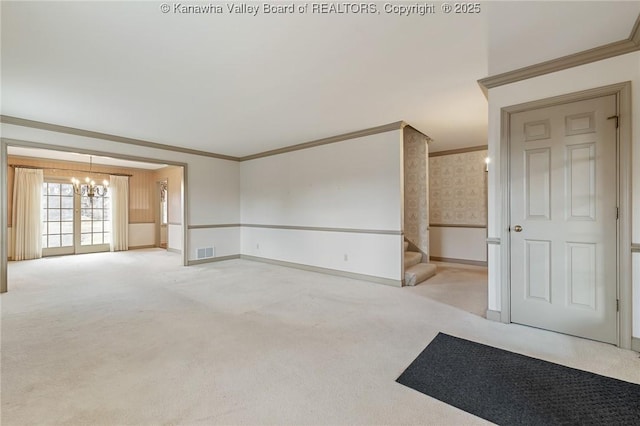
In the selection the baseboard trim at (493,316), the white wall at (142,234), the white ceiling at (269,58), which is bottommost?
the baseboard trim at (493,316)

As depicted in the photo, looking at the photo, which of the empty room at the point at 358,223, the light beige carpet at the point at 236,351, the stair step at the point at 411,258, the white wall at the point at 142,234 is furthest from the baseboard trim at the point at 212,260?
the stair step at the point at 411,258

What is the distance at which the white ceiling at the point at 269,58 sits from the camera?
1.98m

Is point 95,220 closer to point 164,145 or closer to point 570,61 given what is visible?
point 164,145

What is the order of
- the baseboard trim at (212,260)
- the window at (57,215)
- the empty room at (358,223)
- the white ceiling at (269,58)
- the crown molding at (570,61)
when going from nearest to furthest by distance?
the empty room at (358,223)
the white ceiling at (269,58)
the crown molding at (570,61)
the baseboard trim at (212,260)
the window at (57,215)

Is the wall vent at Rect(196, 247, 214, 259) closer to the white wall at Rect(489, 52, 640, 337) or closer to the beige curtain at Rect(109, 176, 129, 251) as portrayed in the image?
the beige curtain at Rect(109, 176, 129, 251)

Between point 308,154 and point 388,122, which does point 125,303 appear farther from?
point 388,122

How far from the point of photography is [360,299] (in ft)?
12.3

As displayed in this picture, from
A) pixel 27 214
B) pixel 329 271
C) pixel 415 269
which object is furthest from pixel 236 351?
pixel 27 214

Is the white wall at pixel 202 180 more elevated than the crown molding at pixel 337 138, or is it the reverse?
the crown molding at pixel 337 138

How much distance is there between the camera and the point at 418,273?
4520mm

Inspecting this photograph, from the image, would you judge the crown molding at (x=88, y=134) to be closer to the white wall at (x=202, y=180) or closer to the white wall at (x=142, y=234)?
the white wall at (x=202, y=180)

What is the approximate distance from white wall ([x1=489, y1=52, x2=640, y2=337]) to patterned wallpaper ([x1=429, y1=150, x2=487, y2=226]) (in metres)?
3.32

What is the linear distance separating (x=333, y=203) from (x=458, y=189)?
3.10m

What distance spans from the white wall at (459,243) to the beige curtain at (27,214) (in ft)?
32.5
